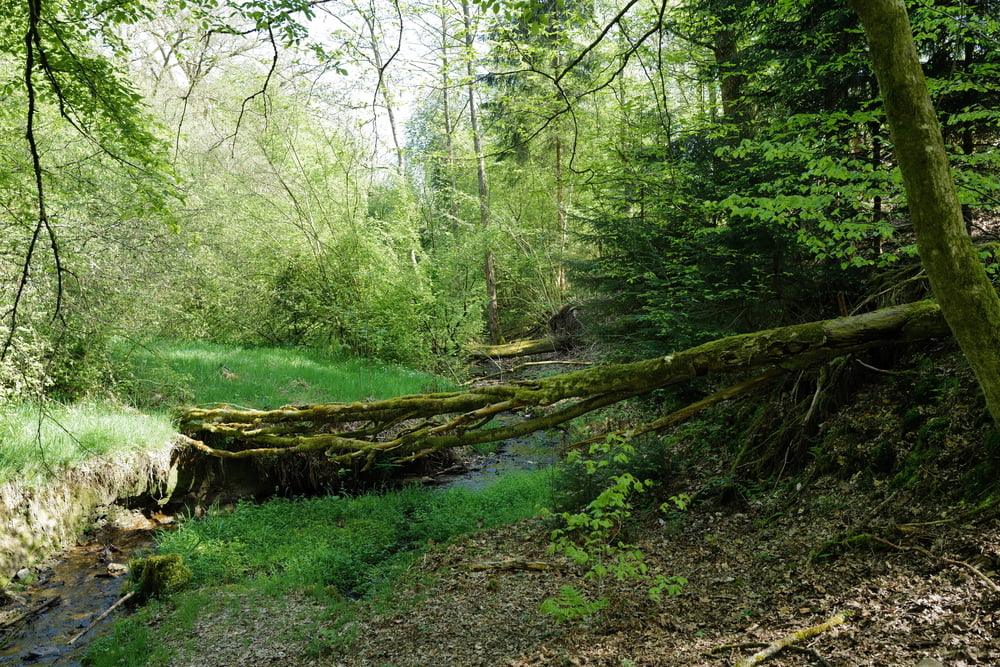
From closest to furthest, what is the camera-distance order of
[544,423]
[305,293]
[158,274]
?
[544,423], [158,274], [305,293]

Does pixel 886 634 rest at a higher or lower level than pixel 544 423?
lower

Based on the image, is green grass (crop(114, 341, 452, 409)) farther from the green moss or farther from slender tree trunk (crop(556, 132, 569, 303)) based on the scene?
slender tree trunk (crop(556, 132, 569, 303))

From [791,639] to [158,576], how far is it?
5.74 m

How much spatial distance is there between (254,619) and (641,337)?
584 centimetres

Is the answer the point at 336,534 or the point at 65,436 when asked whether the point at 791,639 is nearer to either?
the point at 336,534

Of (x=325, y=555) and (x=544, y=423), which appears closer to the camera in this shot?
(x=544, y=423)

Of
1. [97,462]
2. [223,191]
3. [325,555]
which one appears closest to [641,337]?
[325,555]

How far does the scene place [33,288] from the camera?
20.7 feet

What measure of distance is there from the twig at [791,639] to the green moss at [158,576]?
5409mm

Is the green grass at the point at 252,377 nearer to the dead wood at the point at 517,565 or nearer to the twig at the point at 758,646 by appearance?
the dead wood at the point at 517,565

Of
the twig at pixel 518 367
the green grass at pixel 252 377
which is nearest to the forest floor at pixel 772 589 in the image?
the green grass at pixel 252 377

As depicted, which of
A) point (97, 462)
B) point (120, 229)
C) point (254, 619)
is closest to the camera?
point (254, 619)

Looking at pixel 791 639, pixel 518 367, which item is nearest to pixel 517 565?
pixel 791 639

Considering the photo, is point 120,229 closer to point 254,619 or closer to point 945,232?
point 254,619
